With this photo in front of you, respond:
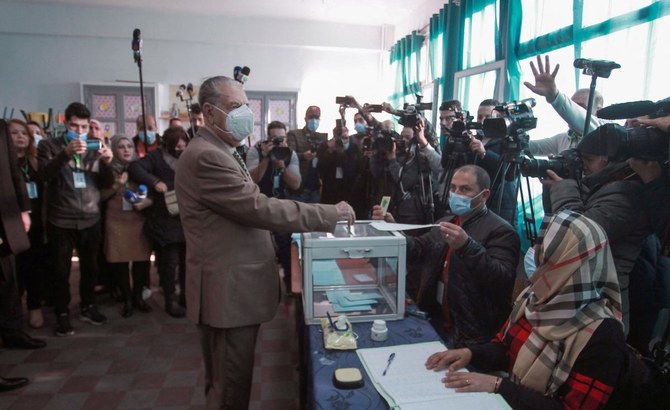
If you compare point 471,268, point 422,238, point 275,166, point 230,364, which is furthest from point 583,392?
point 275,166

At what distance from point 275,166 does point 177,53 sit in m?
4.70

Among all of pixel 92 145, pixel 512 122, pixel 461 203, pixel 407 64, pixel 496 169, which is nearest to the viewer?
pixel 461 203

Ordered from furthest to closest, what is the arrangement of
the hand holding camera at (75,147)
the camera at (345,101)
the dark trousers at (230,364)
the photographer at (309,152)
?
the photographer at (309,152)
the camera at (345,101)
the hand holding camera at (75,147)
the dark trousers at (230,364)

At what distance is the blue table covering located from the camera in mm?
1029

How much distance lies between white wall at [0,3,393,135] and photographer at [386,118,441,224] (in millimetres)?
4292

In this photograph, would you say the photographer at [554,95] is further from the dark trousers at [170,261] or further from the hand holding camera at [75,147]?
the dark trousers at [170,261]

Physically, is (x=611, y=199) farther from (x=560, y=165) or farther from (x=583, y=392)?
(x=583, y=392)

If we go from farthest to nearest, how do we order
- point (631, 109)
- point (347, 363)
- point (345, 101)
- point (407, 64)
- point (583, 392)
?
point (407, 64) → point (345, 101) → point (631, 109) → point (347, 363) → point (583, 392)

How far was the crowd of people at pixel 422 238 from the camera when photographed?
42.0 inches

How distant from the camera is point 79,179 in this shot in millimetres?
2729

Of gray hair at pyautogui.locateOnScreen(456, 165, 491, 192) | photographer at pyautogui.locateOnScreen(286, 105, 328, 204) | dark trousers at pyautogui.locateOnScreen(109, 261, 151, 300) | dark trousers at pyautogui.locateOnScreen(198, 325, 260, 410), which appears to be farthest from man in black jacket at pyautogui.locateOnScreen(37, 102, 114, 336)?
gray hair at pyautogui.locateOnScreen(456, 165, 491, 192)

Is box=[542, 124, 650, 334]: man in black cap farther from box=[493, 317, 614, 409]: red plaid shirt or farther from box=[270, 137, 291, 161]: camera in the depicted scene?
box=[270, 137, 291, 161]: camera

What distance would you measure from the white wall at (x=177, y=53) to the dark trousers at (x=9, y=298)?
16.4 feet

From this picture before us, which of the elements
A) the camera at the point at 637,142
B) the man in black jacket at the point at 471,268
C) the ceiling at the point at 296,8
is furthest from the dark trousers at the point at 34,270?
the ceiling at the point at 296,8
